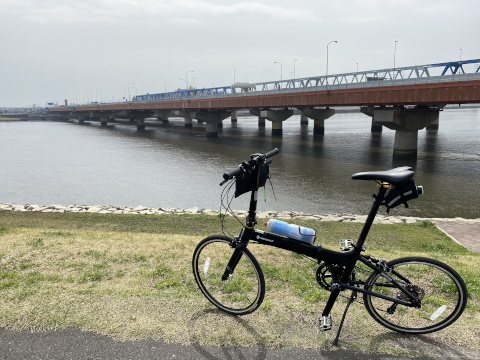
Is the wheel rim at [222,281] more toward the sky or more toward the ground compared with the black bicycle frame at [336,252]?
more toward the ground

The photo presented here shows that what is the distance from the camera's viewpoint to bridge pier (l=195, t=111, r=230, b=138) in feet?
214

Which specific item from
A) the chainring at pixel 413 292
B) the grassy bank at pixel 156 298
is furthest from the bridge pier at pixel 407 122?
the chainring at pixel 413 292

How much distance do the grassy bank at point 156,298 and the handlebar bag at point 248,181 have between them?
1532 millimetres

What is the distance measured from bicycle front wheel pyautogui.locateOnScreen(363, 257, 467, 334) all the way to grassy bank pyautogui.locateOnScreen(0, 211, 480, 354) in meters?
0.14

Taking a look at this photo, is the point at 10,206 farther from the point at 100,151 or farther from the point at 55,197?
the point at 100,151

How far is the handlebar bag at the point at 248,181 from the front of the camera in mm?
3697

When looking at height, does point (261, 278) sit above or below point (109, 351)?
above

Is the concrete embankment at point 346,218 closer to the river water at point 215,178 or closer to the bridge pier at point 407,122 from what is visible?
the river water at point 215,178

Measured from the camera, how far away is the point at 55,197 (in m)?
21.1

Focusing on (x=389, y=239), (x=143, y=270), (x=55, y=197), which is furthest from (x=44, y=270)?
(x=55, y=197)

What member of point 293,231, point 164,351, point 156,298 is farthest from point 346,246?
point 156,298

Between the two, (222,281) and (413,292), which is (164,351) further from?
(413,292)

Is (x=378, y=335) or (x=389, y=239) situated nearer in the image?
(x=378, y=335)

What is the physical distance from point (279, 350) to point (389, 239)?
8597 millimetres
